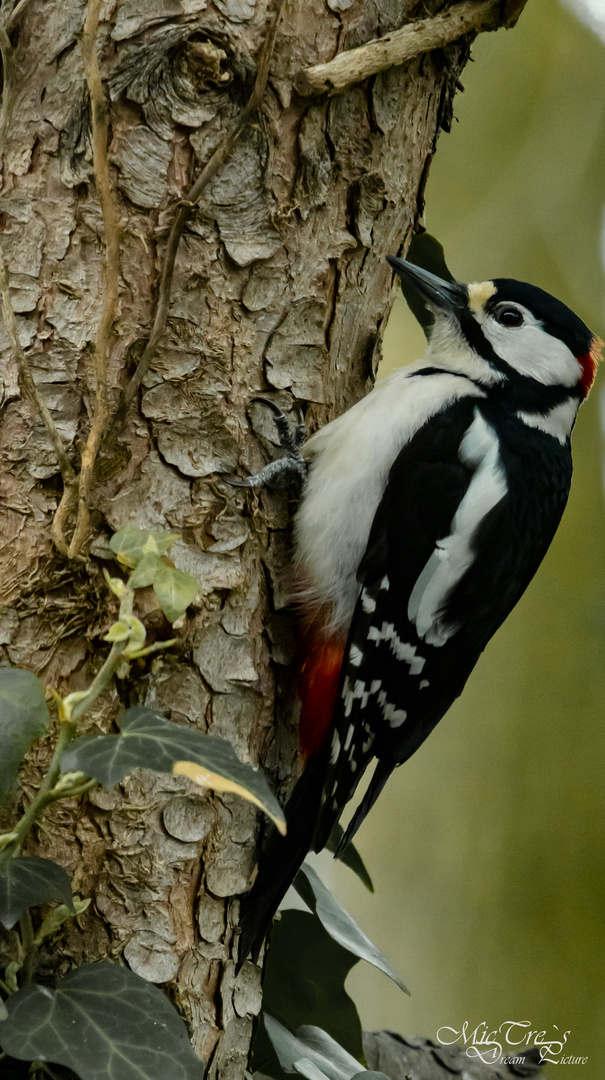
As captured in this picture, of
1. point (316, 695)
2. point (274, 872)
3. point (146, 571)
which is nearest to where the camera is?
point (146, 571)

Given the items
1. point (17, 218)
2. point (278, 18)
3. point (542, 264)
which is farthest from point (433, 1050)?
point (542, 264)

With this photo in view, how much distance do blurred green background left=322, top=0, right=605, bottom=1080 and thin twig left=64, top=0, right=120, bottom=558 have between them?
1.64 meters

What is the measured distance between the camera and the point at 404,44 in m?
1.11

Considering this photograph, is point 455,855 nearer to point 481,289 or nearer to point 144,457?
point 481,289

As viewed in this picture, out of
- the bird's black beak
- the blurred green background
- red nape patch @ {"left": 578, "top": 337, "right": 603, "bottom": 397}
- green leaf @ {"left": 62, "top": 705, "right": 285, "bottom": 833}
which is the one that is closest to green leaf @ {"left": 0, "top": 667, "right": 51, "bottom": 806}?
green leaf @ {"left": 62, "top": 705, "right": 285, "bottom": 833}

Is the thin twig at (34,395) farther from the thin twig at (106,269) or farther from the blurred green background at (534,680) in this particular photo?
the blurred green background at (534,680)

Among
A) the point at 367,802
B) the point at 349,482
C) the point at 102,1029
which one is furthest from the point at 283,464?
the point at 102,1029

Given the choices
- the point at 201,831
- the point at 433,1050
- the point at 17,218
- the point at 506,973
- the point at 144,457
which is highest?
the point at 17,218

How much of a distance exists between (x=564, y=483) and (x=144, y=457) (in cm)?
72

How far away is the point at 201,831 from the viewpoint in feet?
3.26

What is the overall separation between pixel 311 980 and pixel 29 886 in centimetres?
65

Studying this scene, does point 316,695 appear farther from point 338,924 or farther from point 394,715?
point 338,924

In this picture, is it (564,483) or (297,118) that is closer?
(297,118)

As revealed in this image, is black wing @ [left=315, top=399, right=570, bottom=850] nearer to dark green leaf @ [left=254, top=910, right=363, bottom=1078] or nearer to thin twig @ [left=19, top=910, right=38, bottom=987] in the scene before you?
dark green leaf @ [left=254, top=910, right=363, bottom=1078]
